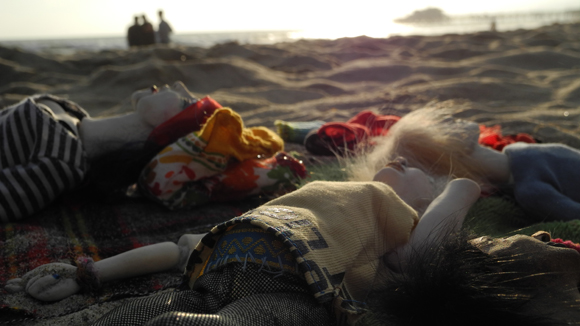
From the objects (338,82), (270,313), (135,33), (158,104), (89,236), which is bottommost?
(89,236)

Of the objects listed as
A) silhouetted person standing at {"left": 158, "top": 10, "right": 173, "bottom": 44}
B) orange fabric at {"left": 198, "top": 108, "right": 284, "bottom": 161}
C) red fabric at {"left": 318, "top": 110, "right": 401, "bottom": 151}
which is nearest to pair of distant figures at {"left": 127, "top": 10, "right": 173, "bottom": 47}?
silhouetted person standing at {"left": 158, "top": 10, "right": 173, "bottom": 44}

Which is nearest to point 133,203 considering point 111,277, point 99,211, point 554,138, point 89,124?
point 99,211

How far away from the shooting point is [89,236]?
5.14 ft

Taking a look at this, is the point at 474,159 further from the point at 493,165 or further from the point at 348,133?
the point at 348,133

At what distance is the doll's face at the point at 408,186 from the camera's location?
155cm

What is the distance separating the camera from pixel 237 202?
6.41ft

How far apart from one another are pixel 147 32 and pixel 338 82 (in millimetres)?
6015

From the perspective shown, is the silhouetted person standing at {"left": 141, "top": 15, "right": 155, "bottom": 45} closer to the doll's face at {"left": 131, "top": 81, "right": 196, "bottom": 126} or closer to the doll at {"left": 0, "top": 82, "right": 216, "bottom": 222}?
the doll at {"left": 0, "top": 82, "right": 216, "bottom": 222}

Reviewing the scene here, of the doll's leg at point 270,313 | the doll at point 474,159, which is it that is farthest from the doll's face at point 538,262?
the doll at point 474,159

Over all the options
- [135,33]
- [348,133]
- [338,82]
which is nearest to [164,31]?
[135,33]

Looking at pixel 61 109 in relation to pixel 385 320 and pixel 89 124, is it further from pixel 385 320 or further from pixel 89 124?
pixel 385 320

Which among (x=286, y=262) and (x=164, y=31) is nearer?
(x=286, y=262)

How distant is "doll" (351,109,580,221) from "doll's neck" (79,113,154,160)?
95 centimetres

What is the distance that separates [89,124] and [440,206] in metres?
1.50
